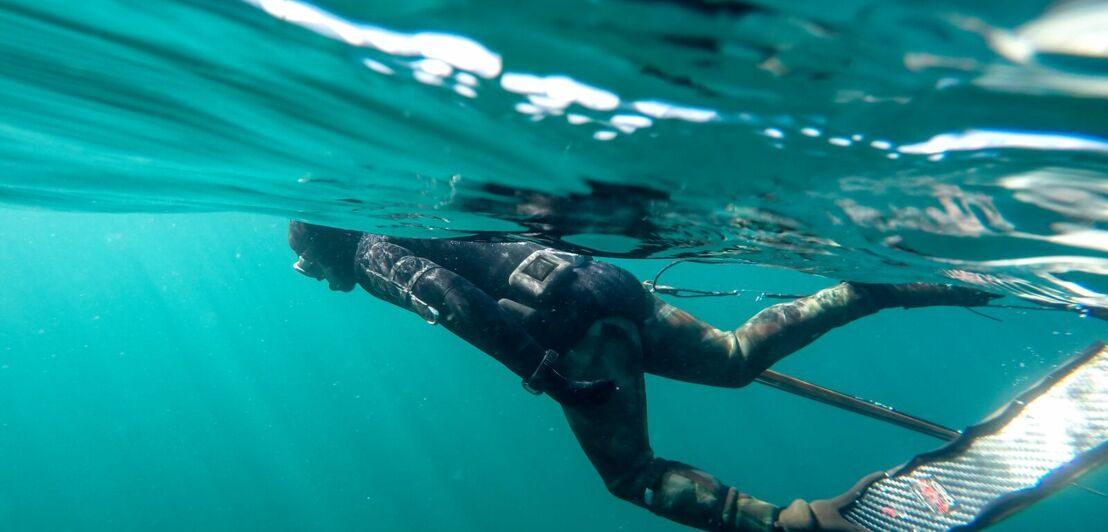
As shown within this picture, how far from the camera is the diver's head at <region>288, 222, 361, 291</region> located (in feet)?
18.3

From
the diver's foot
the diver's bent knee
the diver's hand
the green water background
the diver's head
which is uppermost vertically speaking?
the diver's foot

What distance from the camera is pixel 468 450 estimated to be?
83938 millimetres

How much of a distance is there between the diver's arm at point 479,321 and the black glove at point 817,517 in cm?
164

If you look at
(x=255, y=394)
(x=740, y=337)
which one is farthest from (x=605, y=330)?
(x=255, y=394)

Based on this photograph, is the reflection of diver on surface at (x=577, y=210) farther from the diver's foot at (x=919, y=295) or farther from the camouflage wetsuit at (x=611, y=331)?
the diver's foot at (x=919, y=295)

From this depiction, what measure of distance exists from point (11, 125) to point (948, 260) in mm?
8903

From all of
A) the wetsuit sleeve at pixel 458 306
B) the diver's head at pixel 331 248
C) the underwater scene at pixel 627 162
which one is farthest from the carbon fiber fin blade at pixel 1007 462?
the diver's head at pixel 331 248

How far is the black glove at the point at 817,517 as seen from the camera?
12.5 ft

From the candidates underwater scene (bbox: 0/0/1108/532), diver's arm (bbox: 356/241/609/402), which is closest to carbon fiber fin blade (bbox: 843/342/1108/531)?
underwater scene (bbox: 0/0/1108/532)

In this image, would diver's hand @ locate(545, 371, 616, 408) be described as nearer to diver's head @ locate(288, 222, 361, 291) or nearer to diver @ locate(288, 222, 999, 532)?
diver @ locate(288, 222, 999, 532)

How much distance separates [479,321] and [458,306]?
0.22m

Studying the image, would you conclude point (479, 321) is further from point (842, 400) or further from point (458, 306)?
point (842, 400)

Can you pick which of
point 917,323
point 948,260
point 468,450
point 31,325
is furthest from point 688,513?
point 31,325

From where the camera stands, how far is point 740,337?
504cm
